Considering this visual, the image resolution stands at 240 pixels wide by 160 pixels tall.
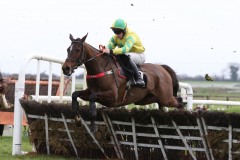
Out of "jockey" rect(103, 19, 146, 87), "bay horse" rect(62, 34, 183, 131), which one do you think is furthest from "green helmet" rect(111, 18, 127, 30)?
"bay horse" rect(62, 34, 183, 131)

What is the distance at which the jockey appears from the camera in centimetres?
950

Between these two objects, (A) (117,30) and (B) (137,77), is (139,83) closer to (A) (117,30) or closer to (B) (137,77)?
(B) (137,77)

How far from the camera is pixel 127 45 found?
952 centimetres

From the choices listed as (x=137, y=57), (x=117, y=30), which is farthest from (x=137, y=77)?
(x=117, y=30)

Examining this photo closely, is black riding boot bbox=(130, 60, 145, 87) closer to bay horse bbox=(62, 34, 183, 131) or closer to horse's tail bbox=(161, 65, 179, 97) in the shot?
bay horse bbox=(62, 34, 183, 131)

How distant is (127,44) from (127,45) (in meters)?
0.03

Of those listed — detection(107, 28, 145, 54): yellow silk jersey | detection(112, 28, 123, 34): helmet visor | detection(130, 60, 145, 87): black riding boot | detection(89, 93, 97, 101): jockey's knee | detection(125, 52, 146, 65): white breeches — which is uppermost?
detection(112, 28, 123, 34): helmet visor

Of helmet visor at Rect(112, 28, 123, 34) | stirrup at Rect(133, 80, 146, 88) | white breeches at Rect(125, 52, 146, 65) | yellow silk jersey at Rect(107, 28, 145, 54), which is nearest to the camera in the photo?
yellow silk jersey at Rect(107, 28, 145, 54)

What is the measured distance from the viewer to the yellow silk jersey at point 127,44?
9.46m

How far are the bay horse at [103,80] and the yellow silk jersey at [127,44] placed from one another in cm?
25

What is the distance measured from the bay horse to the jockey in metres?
0.18

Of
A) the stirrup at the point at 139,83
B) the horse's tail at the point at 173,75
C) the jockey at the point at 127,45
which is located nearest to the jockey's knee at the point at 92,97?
the jockey at the point at 127,45

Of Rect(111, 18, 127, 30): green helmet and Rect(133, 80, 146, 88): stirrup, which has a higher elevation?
Rect(111, 18, 127, 30): green helmet

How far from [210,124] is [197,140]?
38cm
